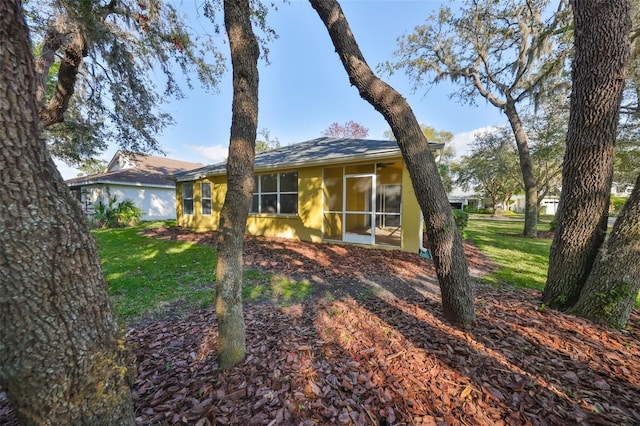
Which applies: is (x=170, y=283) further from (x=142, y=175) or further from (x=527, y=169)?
(x=142, y=175)

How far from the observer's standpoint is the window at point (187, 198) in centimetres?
1246

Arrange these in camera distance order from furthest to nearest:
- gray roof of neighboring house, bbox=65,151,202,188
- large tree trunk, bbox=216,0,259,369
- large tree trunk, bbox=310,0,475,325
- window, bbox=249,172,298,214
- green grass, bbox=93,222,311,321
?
gray roof of neighboring house, bbox=65,151,202,188 < window, bbox=249,172,298,214 < green grass, bbox=93,222,311,321 < large tree trunk, bbox=310,0,475,325 < large tree trunk, bbox=216,0,259,369

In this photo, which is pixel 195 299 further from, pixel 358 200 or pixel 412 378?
pixel 358 200

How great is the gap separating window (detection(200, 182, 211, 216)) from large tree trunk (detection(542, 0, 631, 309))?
11.8 meters

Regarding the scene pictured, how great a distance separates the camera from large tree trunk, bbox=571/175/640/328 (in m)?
2.58

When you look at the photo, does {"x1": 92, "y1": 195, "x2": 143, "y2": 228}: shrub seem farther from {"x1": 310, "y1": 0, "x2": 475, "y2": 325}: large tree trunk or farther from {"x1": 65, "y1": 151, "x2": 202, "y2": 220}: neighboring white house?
{"x1": 310, "y1": 0, "x2": 475, "y2": 325}: large tree trunk

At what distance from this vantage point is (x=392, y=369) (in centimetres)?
216

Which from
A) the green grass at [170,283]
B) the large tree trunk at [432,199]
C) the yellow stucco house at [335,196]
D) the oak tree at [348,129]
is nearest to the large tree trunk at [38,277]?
the green grass at [170,283]

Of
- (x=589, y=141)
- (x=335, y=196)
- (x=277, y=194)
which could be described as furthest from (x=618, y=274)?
(x=277, y=194)

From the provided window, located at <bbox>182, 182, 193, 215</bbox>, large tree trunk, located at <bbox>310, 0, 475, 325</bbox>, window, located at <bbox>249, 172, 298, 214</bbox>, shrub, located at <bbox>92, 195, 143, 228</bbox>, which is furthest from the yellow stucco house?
shrub, located at <bbox>92, 195, 143, 228</bbox>

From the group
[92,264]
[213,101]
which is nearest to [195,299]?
[92,264]

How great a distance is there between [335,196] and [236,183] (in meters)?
7.00

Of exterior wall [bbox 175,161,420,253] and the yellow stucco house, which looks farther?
the yellow stucco house

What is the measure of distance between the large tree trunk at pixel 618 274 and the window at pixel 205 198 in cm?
1212
